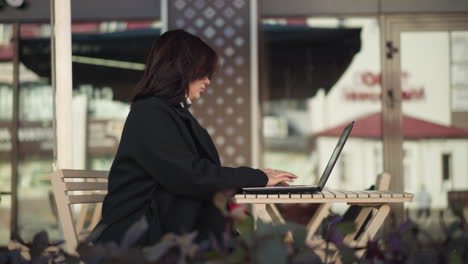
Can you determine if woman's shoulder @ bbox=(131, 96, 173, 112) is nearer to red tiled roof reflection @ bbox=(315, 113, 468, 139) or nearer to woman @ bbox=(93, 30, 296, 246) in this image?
woman @ bbox=(93, 30, 296, 246)

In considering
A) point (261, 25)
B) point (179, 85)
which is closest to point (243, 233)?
point (179, 85)

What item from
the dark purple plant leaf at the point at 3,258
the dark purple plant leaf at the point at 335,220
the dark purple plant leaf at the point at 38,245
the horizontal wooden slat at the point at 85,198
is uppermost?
the dark purple plant leaf at the point at 335,220

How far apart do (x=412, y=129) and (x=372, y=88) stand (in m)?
0.52

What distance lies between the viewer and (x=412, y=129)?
22.2ft

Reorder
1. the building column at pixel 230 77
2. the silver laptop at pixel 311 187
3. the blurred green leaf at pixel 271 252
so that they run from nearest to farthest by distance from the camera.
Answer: the blurred green leaf at pixel 271 252
the silver laptop at pixel 311 187
the building column at pixel 230 77

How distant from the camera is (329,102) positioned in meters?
7.08

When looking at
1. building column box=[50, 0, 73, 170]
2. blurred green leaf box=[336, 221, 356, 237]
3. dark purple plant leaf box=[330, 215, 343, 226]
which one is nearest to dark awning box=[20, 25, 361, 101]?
building column box=[50, 0, 73, 170]

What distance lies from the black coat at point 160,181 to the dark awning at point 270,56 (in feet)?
14.9

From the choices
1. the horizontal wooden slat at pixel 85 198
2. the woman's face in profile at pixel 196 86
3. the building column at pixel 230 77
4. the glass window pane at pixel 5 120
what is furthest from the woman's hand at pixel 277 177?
the glass window pane at pixel 5 120

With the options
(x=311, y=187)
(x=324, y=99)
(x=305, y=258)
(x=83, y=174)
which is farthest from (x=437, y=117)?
(x=305, y=258)

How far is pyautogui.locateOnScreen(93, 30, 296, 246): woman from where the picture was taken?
2.09 metres

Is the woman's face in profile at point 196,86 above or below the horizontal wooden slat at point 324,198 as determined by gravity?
above

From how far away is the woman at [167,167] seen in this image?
2090 millimetres

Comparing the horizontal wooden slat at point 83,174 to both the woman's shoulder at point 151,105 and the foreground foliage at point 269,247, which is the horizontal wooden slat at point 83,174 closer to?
the woman's shoulder at point 151,105
